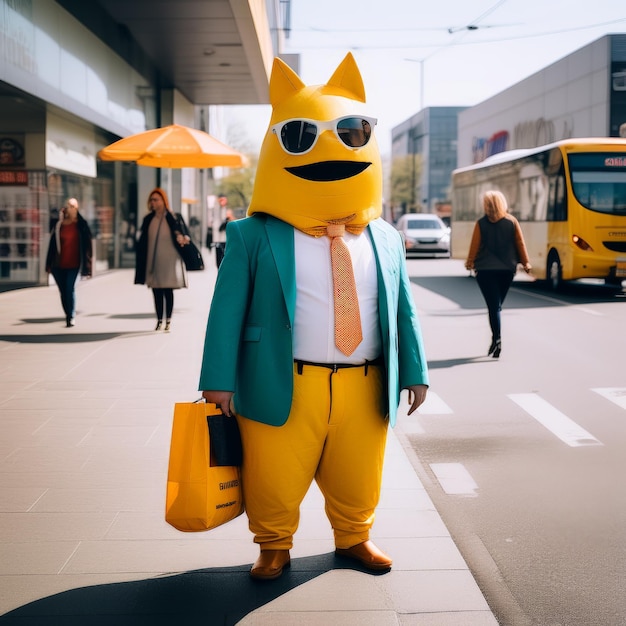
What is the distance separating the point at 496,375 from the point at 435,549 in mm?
5177

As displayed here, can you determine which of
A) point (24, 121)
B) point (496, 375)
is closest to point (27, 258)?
point (24, 121)

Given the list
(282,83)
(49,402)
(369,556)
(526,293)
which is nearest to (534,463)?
(369,556)

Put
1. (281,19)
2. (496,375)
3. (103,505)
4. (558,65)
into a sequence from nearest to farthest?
(103,505)
(496,375)
(281,19)
(558,65)

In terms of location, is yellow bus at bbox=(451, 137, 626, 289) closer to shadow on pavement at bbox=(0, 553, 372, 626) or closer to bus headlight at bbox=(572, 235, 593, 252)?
bus headlight at bbox=(572, 235, 593, 252)

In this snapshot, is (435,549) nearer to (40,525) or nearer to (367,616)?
(367,616)

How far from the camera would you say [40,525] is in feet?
15.0

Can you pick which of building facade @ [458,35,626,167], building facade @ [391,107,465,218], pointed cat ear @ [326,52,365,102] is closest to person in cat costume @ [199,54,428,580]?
pointed cat ear @ [326,52,365,102]

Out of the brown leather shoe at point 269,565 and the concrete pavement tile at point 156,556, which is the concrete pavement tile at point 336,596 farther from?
the concrete pavement tile at point 156,556

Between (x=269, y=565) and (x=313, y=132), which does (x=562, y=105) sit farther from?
(x=269, y=565)

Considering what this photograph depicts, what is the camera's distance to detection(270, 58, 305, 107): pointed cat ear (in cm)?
411

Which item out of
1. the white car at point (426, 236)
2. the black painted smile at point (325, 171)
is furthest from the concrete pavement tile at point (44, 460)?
the white car at point (426, 236)

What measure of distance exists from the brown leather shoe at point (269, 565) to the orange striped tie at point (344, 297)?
0.84 metres

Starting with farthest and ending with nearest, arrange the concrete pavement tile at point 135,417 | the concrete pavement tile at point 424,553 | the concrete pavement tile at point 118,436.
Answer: the concrete pavement tile at point 135,417, the concrete pavement tile at point 118,436, the concrete pavement tile at point 424,553

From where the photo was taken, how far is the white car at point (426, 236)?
32562 mm
